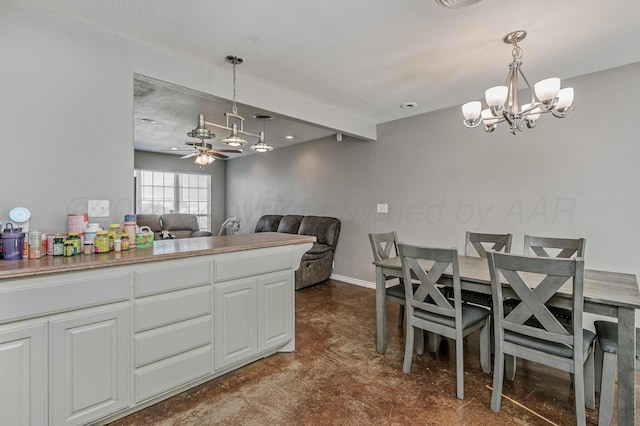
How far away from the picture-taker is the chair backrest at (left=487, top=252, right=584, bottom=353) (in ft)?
5.32

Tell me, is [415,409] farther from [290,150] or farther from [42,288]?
[290,150]

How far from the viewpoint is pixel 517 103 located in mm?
2301

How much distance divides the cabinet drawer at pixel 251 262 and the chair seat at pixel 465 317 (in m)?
1.13

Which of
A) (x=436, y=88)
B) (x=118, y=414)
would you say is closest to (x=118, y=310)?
(x=118, y=414)

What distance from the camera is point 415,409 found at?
1.93 meters

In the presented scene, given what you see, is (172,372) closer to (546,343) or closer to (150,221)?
(546,343)

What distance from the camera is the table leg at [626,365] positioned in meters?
1.61

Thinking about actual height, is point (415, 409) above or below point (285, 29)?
below

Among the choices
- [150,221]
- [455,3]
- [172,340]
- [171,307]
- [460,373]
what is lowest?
[460,373]

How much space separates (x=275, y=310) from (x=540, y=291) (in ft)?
6.03

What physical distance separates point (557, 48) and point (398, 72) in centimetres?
126

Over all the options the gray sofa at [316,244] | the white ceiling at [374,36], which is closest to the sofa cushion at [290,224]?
the gray sofa at [316,244]

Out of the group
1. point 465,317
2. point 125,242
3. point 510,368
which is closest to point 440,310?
point 465,317

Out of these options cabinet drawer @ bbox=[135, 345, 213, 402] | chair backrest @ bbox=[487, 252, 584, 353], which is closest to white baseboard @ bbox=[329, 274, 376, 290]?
chair backrest @ bbox=[487, 252, 584, 353]
